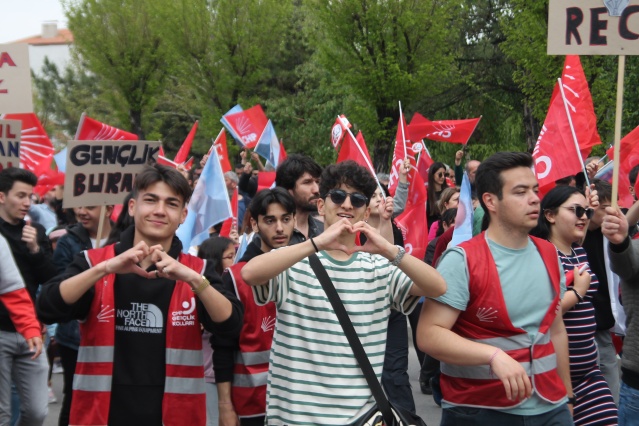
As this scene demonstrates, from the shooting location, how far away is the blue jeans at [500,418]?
415 centimetres

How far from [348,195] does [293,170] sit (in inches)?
90.0

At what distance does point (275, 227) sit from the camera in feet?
17.2

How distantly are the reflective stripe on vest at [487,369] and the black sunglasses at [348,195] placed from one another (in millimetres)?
860

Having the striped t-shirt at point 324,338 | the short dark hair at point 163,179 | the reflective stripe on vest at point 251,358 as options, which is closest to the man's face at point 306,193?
the reflective stripe on vest at point 251,358

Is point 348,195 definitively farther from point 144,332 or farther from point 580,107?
point 580,107

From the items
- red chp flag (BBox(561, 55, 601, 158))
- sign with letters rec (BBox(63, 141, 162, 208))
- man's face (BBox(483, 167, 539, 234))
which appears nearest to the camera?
man's face (BBox(483, 167, 539, 234))

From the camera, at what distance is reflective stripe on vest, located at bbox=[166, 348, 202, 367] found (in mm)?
4344

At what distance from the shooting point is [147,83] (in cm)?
3538

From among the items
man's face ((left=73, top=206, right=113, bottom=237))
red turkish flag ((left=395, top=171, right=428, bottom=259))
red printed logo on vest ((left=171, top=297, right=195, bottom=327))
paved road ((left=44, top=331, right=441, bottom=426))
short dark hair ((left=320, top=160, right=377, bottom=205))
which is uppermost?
short dark hair ((left=320, top=160, right=377, bottom=205))

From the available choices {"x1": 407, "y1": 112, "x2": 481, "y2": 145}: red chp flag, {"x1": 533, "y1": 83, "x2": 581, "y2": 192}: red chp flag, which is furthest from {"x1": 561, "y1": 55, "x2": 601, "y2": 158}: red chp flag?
{"x1": 407, "y1": 112, "x2": 481, "y2": 145}: red chp flag

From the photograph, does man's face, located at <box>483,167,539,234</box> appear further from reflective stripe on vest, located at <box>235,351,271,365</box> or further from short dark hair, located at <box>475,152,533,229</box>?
reflective stripe on vest, located at <box>235,351,271,365</box>

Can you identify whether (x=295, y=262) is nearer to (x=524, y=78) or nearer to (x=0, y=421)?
(x=0, y=421)

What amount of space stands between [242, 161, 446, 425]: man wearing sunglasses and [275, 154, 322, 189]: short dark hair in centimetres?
216

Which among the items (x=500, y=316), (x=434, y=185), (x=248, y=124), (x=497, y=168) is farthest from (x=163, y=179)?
(x=248, y=124)
